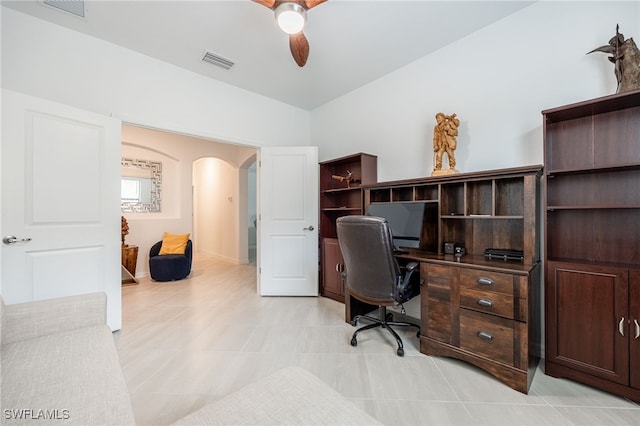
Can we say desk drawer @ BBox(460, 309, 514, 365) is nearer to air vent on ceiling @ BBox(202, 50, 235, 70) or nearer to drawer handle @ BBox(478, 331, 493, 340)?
drawer handle @ BBox(478, 331, 493, 340)

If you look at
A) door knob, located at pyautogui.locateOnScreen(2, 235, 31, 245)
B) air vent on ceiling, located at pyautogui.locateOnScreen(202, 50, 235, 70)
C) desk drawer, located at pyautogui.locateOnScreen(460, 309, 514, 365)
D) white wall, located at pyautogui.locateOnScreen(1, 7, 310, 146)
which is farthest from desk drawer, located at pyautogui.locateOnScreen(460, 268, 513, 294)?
door knob, located at pyautogui.locateOnScreen(2, 235, 31, 245)

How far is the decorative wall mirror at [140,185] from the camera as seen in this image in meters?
4.73

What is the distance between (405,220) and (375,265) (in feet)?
2.49

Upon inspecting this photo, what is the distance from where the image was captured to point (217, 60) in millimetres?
2883

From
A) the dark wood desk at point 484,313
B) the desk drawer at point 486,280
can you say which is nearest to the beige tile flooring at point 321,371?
the dark wood desk at point 484,313

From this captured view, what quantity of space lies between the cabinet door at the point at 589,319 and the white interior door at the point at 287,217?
251 cm

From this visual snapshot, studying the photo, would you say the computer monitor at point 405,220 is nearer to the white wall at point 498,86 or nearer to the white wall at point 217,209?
the white wall at point 498,86

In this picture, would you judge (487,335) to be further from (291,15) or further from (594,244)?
(291,15)

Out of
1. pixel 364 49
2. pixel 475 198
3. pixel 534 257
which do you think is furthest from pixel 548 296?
pixel 364 49

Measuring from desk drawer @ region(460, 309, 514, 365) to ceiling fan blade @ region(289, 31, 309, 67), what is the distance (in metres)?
2.33

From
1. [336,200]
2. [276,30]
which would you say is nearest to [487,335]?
[336,200]

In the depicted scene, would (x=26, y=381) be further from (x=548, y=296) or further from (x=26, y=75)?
(x=548, y=296)

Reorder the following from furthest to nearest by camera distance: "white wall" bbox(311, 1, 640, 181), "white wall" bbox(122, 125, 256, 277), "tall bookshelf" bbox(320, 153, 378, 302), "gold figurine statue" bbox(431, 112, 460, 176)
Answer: "white wall" bbox(122, 125, 256, 277) < "tall bookshelf" bbox(320, 153, 378, 302) < "gold figurine statue" bbox(431, 112, 460, 176) < "white wall" bbox(311, 1, 640, 181)

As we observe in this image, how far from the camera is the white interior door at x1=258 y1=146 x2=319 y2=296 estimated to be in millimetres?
3639
